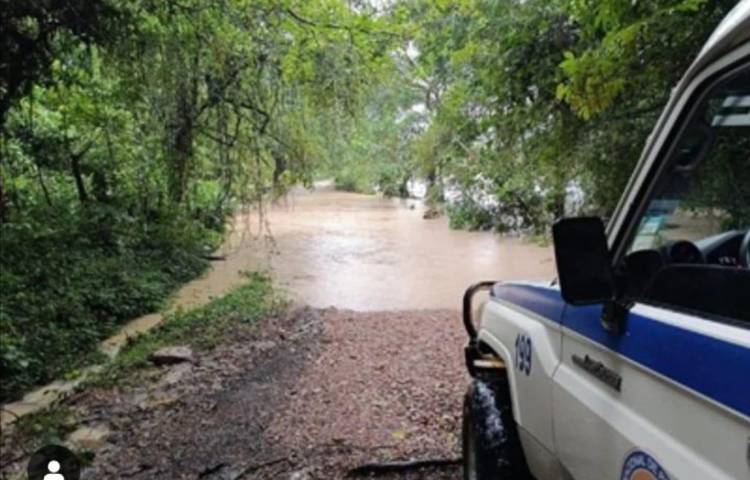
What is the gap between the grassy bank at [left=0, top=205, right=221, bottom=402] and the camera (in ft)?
24.0

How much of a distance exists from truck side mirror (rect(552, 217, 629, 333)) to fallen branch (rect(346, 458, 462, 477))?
275cm

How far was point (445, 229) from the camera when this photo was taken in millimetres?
21141

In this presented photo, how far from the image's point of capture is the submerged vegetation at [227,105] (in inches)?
231

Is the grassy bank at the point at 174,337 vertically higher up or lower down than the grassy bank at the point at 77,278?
lower down

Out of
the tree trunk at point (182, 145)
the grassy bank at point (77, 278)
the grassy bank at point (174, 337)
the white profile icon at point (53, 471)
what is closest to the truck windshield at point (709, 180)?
the white profile icon at point (53, 471)

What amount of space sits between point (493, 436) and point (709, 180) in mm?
1266

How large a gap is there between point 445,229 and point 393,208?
9159 mm

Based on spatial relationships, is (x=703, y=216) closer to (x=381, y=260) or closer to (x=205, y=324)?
(x=205, y=324)

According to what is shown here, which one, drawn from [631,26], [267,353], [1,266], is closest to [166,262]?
[1,266]

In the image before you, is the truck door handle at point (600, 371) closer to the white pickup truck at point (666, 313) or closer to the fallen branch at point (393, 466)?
the white pickup truck at point (666, 313)

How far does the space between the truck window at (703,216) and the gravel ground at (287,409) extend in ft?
8.56

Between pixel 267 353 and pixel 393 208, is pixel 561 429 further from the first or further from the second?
pixel 393 208

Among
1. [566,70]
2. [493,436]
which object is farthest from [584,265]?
[566,70]

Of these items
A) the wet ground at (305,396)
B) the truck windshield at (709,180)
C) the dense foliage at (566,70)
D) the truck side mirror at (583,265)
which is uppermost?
the dense foliage at (566,70)
